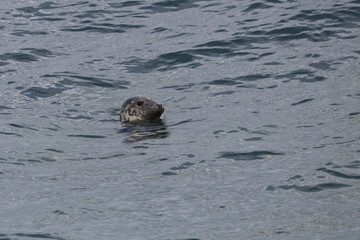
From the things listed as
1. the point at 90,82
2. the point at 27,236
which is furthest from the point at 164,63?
the point at 27,236

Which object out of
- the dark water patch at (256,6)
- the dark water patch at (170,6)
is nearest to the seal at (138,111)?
the dark water patch at (256,6)

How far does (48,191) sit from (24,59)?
10.5 metres

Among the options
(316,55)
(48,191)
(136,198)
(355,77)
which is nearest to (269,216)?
(136,198)

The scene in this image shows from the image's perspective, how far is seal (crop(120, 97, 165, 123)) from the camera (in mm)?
15934

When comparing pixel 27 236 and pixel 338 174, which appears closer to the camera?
pixel 27 236

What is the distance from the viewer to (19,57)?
2119 centimetres

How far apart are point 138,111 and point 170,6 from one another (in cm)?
984

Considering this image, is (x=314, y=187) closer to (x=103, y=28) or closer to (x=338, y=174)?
(x=338, y=174)

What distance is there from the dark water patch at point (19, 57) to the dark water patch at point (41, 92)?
9.49 ft

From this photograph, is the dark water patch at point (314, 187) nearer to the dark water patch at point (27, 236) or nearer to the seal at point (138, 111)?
the dark water patch at point (27, 236)

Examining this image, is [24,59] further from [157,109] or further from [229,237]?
[229,237]

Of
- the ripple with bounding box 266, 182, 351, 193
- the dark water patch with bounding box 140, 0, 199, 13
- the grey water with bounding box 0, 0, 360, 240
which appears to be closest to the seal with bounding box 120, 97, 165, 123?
the grey water with bounding box 0, 0, 360, 240

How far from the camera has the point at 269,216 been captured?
9227 mm

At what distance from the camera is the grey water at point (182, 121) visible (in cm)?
947
